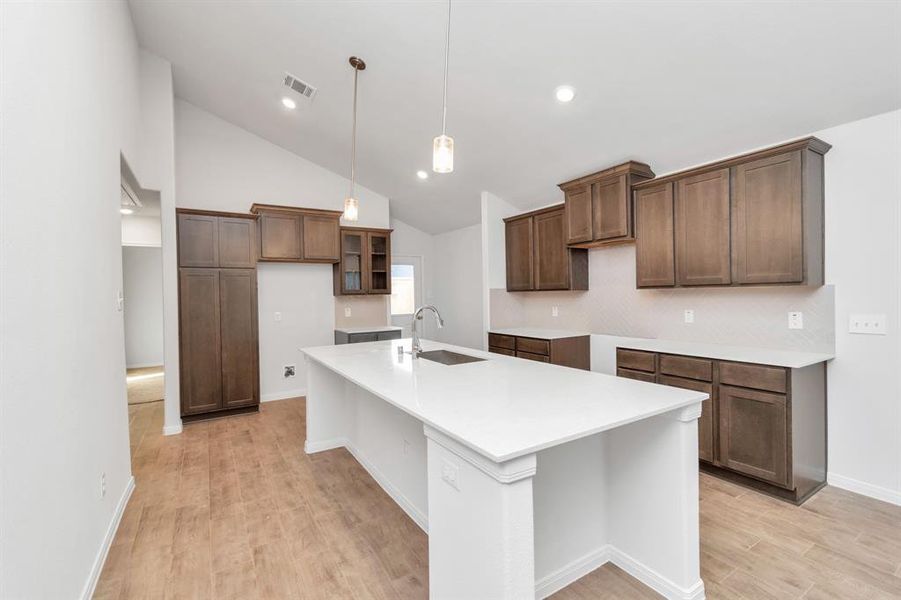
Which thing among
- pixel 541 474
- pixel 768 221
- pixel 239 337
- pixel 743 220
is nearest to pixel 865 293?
pixel 768 221

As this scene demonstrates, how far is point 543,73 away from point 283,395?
4.61m

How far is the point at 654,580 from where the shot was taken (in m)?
1.79

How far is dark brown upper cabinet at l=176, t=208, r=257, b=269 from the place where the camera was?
170 inches

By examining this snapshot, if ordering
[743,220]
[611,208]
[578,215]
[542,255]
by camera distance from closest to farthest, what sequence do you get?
[743,220], [611,208], [578,215], [542,255]

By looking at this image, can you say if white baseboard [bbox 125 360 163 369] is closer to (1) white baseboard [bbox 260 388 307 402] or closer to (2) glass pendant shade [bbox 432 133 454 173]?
(1) white baseboard [bbox 260 388 307 402]

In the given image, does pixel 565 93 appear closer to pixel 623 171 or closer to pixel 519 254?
pixel 623 171

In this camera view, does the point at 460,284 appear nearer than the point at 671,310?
No

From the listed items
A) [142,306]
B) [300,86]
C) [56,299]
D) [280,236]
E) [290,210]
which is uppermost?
[300,86]

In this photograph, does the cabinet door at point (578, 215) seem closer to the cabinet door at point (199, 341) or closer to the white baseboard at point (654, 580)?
the white baseboard at point (654, 580)

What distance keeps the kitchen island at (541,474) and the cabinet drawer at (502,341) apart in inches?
82.7

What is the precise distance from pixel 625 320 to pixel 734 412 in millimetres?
1523

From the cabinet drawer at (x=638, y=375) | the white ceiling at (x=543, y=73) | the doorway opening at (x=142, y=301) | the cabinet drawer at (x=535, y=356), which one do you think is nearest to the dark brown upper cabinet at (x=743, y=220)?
the white ceiling at (x=543, y=73)

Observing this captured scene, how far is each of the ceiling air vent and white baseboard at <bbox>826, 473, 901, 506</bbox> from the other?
16.8ft

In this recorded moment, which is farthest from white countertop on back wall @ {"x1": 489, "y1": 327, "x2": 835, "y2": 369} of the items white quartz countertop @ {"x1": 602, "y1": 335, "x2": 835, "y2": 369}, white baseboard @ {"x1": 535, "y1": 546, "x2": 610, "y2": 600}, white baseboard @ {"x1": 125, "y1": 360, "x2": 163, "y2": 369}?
white baseboard @ {"x1": 125, "y1": 360, "x2": 163, "y2": 369}
